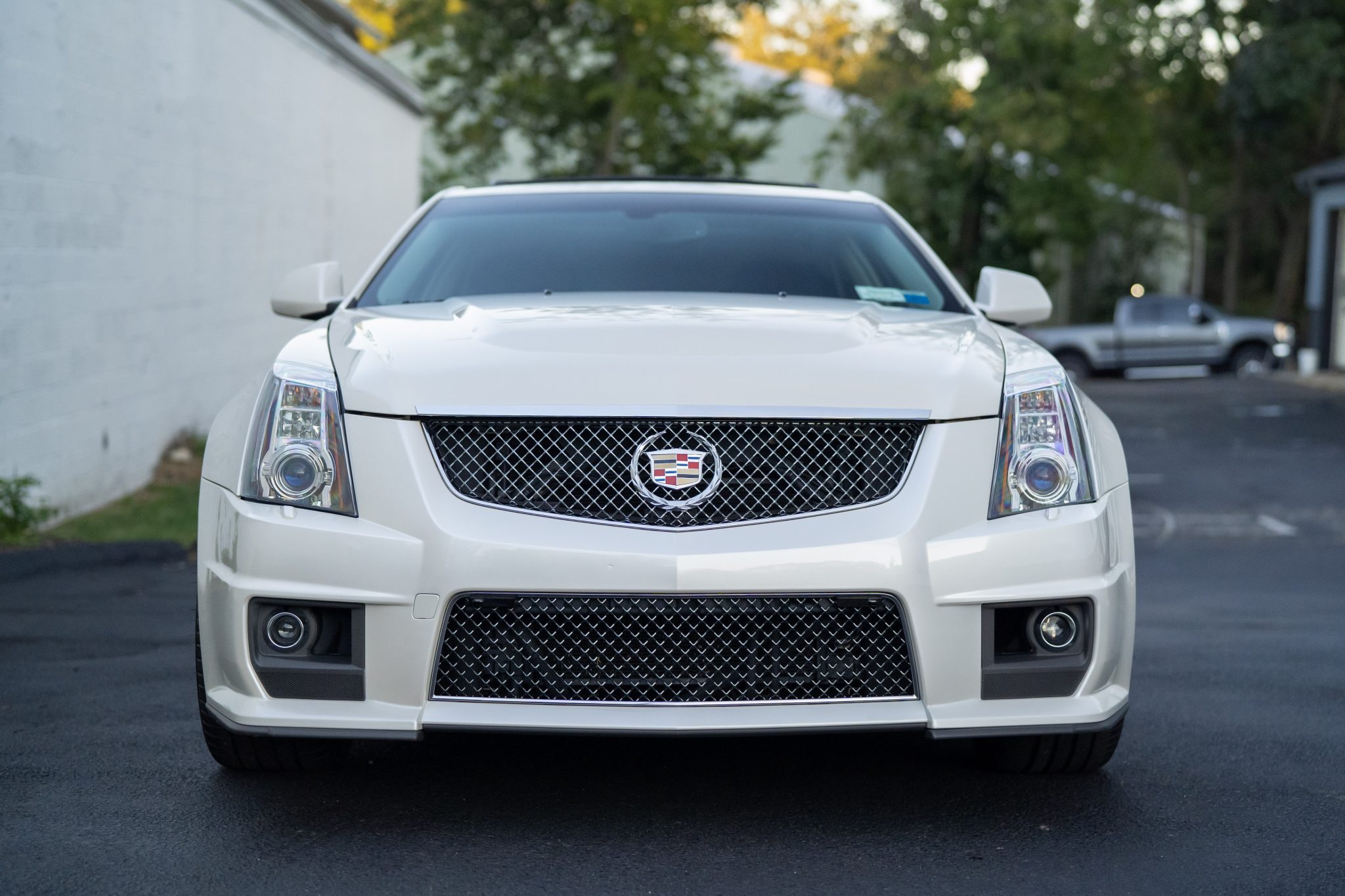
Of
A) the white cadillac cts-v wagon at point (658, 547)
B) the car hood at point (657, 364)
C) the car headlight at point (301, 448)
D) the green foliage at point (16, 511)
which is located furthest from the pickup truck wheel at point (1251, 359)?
the car headlight at point (301, 448)

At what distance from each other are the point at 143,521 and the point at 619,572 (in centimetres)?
603

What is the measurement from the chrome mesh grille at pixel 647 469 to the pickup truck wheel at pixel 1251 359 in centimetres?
2698

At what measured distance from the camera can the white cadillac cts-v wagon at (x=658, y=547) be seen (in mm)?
3355

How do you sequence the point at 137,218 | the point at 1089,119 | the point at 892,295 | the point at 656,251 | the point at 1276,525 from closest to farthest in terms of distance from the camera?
the point at 892,295
the point at 656,251
the point at 137,218
the point at 1276,525
the point at 1089,119

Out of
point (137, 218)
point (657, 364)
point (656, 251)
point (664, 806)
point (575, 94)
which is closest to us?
point (657, 364)

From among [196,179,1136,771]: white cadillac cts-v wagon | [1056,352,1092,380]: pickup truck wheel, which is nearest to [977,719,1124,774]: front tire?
[196,179,1136,771]: white cadillac cts-v wagon

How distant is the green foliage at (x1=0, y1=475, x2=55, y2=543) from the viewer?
749 centimetres

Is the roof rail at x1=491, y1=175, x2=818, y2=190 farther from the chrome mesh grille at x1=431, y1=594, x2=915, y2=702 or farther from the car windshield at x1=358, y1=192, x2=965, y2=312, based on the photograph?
the chrome mesh grille at x1=431, y1=594, x2=915, y2=702

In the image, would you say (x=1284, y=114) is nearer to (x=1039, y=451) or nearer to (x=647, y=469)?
A: (x=1039, y=451)

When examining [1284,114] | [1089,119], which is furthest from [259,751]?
[1284,114]

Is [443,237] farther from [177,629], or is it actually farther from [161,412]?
[161,412]

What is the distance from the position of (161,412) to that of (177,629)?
4.56 m

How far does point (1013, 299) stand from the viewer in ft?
15.2

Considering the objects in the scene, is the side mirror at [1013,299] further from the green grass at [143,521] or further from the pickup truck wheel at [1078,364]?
the pickup truck wheel at [1078,364]
